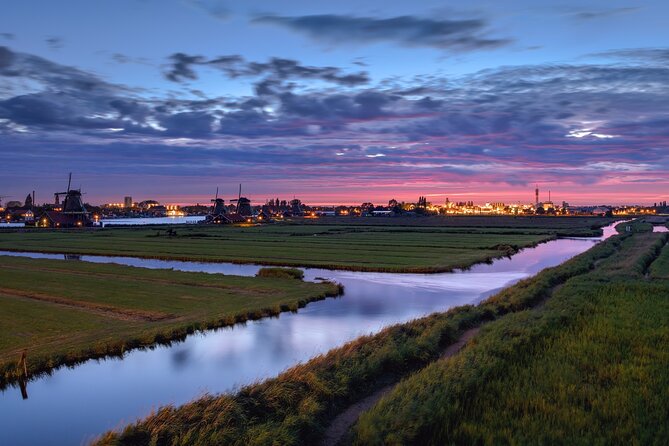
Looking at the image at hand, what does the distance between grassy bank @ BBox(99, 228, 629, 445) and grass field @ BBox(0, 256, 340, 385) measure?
7.88 m

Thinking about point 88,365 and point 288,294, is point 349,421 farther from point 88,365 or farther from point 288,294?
point 288,294

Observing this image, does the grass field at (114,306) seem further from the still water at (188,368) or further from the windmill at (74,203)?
the windmill at (74,203)

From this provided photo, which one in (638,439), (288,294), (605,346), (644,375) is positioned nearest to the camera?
(638,439)

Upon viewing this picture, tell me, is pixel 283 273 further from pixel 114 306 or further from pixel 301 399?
pixel 301 399

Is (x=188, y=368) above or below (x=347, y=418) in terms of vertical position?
below

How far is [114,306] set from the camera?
25.9 metres

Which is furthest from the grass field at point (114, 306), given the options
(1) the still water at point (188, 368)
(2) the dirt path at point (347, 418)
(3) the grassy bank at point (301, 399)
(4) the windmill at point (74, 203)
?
(4) the windmill at point (74, 203)

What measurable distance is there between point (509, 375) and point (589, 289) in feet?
55.6

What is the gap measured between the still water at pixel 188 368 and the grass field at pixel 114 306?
0.87 m

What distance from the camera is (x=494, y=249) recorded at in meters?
63.0

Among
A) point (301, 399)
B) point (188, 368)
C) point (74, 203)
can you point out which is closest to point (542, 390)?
point (301, 399)

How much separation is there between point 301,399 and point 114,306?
17.0 meters

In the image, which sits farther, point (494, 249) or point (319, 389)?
point (494, 249)

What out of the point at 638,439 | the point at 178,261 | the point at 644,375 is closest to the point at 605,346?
the point at 644,375
